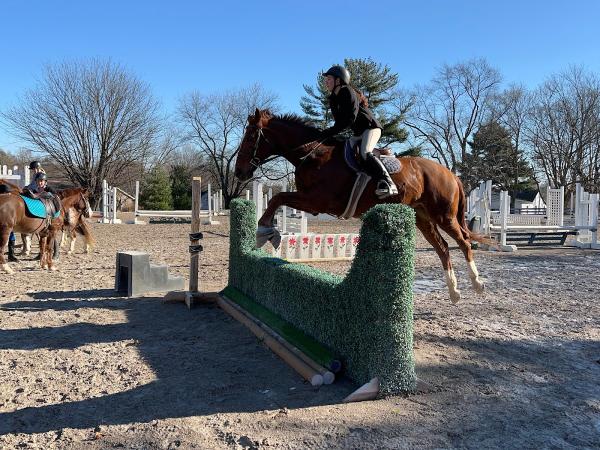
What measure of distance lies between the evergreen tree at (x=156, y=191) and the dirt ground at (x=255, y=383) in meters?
32.7

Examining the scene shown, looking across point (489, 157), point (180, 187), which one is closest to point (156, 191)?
point (180, 187)

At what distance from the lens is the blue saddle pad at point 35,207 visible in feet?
28.9

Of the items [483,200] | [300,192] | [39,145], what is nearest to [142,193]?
[39,145]

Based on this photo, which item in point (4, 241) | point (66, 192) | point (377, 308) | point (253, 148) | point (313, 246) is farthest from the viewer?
point (313, 246)

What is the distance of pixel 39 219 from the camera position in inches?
354

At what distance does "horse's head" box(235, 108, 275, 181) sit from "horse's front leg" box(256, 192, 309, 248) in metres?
0.49

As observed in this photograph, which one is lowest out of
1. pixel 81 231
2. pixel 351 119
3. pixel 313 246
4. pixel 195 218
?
pixel 313 246

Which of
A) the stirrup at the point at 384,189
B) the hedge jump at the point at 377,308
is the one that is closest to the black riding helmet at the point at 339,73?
the stirrup at the point at 384,189

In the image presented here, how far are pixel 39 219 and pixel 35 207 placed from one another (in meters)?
0.24

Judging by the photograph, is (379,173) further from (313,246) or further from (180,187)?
(180,187)

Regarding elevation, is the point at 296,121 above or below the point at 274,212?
above

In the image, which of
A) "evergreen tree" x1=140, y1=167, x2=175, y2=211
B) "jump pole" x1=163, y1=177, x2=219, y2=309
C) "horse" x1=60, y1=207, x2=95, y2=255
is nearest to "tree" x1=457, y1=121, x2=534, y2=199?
"evergreen tree" x1=140, y1=167, x2=175, y2=211

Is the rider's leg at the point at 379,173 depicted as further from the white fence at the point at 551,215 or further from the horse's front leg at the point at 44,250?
the white fence at the point at 551,215

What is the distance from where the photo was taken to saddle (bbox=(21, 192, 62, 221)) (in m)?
8.84
